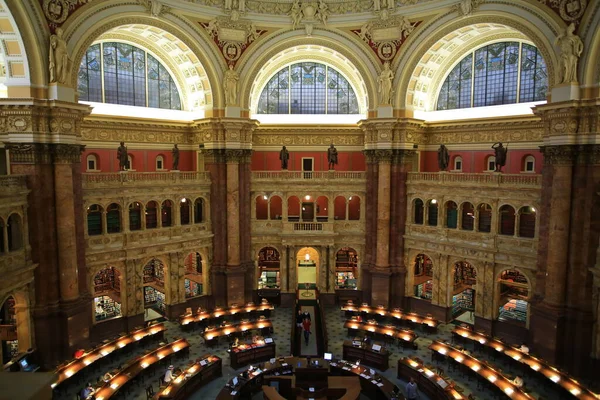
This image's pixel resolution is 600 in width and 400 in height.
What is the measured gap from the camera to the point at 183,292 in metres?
→ 31.0

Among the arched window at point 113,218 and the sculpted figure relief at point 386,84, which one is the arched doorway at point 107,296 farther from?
the sculpted figure relief at point 386,84

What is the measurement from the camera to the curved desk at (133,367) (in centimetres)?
1944

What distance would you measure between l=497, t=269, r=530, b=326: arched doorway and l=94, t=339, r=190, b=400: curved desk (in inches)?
807

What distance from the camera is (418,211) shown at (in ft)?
106

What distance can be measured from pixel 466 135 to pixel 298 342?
1914 cm

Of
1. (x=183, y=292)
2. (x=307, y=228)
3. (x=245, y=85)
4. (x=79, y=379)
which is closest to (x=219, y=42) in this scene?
(x=245, y=85)

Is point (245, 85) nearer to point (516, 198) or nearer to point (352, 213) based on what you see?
point (352, 213)

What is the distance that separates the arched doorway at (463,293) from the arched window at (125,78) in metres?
25.4

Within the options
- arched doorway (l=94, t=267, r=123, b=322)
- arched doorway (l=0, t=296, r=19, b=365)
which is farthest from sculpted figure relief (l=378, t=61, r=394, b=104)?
arched doorway (l=0, t=296, r=19, b=365)

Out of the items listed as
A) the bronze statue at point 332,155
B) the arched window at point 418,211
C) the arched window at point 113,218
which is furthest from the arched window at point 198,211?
the arched window at point 418,211

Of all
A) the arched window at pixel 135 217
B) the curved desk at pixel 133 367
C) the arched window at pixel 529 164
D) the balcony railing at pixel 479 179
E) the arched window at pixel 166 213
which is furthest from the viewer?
the arched window at pixel 166 213

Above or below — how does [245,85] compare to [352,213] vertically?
above

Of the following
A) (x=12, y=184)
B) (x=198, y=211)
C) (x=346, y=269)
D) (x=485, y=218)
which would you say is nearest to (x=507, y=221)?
(x=485, y=218)

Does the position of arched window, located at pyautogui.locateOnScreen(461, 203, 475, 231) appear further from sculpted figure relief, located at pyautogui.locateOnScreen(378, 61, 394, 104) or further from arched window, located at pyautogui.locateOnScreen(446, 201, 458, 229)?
sculpted figure relief, located at pyautogui.locateOnScreen(378, 61, 394, 104)
